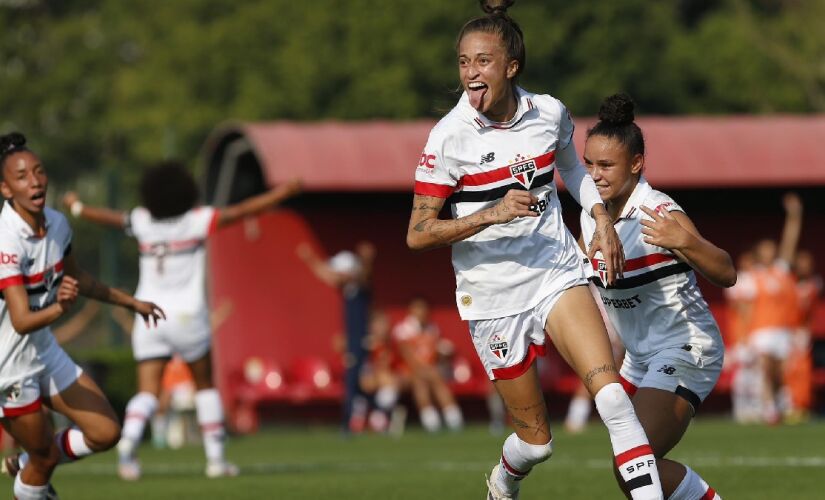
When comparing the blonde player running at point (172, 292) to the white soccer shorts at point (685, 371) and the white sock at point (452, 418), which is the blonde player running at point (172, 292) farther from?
the white sock at point (452, 418)

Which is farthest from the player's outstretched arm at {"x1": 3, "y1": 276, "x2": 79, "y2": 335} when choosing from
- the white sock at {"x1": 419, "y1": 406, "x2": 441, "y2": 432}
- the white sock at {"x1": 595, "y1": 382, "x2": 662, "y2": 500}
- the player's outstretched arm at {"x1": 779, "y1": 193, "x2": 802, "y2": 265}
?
the player's outstretched arm at {"x1": 779, "y1": 193, "x2": 802, "y2": 265}

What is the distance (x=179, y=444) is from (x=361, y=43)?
79.6ft

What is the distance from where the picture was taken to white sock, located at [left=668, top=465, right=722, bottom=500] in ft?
26.8

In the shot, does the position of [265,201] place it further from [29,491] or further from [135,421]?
[29,491]

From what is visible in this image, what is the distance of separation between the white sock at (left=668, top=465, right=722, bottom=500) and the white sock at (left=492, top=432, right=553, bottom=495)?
2.17ft

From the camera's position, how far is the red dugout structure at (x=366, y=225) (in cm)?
2316

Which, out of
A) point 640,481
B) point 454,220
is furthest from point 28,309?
point 640,481

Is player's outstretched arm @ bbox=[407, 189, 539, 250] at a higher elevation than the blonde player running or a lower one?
higher

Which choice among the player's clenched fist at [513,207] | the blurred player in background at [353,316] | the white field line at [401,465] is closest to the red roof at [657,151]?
the blurred player in background at [353,316]

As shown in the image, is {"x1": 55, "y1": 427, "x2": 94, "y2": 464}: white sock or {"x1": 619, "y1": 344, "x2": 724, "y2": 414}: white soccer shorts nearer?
{"x1": 619, "y1": 344, "x2": 724, "y2": 414}: white soccer shorts

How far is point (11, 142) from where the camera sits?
9.85 m

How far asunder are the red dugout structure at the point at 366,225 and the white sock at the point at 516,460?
14176 mm

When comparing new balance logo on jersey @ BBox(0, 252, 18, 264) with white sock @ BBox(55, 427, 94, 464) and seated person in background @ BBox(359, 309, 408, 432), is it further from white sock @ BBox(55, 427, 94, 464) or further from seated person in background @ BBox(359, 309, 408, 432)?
seated person in background @ BBox(359, 309, 408, 432)

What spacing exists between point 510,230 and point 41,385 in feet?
10.7
